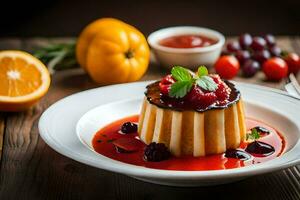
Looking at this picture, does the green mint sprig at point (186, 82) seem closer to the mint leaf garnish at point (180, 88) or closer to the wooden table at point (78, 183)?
the mint leaf garnish at point (180, 88)

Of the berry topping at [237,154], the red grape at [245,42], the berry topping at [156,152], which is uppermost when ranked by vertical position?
the berry topping at [237,154]

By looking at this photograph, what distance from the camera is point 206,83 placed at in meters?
2.53

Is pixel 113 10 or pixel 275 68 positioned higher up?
pixel 275 68

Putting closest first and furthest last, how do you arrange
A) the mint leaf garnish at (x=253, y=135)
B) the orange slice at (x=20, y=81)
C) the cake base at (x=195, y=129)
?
the cake base at (x=195, y=129)
the mint leaf garnish at (x=253, y=135)
the orange slice at (x=20, y=81)

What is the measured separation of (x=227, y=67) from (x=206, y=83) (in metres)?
1.25

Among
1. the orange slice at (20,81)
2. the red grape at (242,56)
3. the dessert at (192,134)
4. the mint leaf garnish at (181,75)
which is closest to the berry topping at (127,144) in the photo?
the dessert at (192,134)

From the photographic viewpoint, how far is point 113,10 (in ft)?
19.1

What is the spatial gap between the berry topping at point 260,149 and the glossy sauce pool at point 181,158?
0.07 ft

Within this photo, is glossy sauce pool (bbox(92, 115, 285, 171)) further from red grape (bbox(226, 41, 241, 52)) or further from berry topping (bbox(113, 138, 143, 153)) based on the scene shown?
red grape (bbox(226, 41, 241, 52))

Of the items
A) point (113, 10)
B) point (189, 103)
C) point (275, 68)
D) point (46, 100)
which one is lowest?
point (113, 10)

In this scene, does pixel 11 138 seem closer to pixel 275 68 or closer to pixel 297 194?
pixel 297 194

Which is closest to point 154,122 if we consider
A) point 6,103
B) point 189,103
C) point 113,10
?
point 189,103

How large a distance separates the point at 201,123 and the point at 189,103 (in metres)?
0.09

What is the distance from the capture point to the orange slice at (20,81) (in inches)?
124
